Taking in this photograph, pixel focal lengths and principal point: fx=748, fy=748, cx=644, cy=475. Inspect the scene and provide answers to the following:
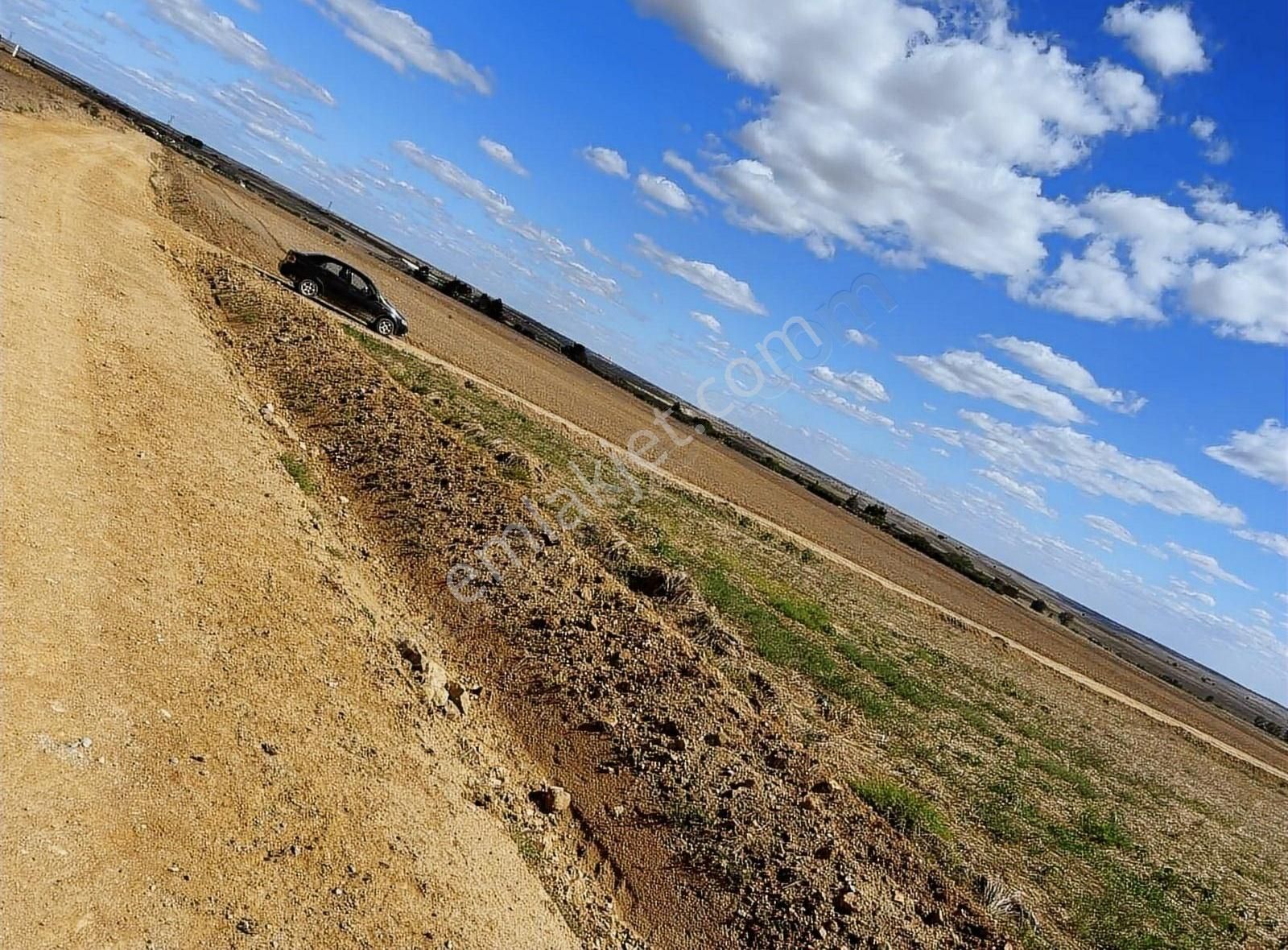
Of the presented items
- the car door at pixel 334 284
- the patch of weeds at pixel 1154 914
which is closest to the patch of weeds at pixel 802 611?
the patch of weeds at pixel 1154 914

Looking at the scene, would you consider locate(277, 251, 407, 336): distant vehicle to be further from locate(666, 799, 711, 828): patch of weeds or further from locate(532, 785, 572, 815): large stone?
locate(666, 799, 711, 828): patch of weeds

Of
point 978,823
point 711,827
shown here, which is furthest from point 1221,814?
point 711,827

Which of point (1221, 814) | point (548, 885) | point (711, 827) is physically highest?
point (1221, 814)

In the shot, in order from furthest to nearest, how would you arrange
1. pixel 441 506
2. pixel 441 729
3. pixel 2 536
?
pixel 441 506 → pixel 441 729 → pixel 2 536

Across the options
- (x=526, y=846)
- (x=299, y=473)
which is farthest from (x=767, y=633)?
(x=299, y=473)

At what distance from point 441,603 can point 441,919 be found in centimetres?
533

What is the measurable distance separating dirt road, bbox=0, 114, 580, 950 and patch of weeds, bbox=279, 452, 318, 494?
467 mm

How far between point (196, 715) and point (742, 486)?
4236cm

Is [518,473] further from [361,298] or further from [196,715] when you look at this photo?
[361,298]

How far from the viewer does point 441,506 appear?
1272cm

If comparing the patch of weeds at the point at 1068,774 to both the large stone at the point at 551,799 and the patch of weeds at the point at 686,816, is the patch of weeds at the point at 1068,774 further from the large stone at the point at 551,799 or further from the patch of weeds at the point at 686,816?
the large stone at the point at 551,799

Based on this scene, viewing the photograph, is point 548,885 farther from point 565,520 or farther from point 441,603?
point 565,520

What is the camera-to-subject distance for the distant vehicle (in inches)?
1140

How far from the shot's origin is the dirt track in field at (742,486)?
37031 mm
